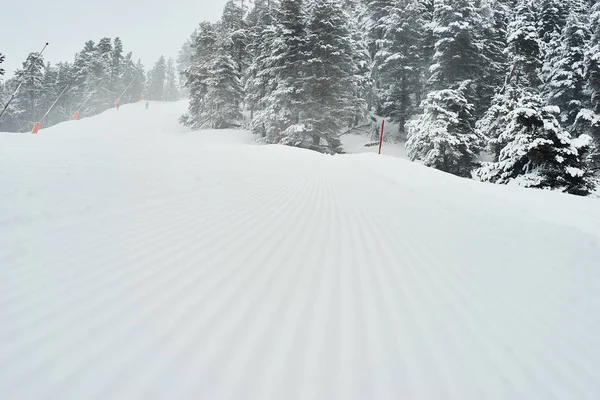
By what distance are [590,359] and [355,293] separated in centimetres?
157

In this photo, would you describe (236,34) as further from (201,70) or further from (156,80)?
(156,80)

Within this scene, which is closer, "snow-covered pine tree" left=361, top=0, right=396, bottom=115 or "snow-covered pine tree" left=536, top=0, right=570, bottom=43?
"snow-covered pine tree" left=536, top=0, right=570, bottom=43

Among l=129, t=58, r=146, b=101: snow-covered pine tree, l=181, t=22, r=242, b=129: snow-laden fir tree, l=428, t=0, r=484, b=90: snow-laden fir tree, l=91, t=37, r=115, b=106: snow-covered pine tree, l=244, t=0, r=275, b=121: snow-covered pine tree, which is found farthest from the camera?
l=129, t=58, r=146, b=101: snow-covered pine tree

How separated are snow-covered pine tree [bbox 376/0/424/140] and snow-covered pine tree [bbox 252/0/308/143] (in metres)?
9.41

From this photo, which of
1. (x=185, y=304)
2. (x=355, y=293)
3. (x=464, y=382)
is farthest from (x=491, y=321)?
(x=185, y=304)

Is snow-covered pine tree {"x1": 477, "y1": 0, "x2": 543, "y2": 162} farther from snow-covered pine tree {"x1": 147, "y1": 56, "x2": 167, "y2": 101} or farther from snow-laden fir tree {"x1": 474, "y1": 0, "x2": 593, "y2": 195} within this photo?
snow-covered pine tree {"x1": 147, "y1": 56, "x2": 167, "y2": 101}

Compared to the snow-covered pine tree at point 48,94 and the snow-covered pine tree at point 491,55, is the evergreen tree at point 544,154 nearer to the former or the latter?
the snow-covered pine tree at point 491,55

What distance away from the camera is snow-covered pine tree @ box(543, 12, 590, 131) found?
72.5 feet

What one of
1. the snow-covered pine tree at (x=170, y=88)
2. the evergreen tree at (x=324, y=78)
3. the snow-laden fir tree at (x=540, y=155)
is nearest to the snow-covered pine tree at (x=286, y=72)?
the evergreen tree at (x=324, y=78)

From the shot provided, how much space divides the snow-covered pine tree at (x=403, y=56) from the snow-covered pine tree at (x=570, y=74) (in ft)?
34.9

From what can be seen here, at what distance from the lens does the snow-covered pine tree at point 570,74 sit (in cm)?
2209

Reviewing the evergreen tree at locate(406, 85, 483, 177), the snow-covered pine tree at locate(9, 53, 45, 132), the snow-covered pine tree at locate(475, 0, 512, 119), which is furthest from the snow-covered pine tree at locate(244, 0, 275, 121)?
the snow-covered pine tree at locate(9, 53, 45, 132)

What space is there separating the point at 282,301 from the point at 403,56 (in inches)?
1218

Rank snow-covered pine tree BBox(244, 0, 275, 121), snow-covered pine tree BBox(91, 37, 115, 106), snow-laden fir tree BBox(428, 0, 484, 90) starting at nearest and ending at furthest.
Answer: snow-laden fir tree BBox(428, 0, 484, 90)
snow-covered pine tree BBox(244, 0, 275, 121)
snow-covered pine tree BBox(91, 37, 115, 106)
